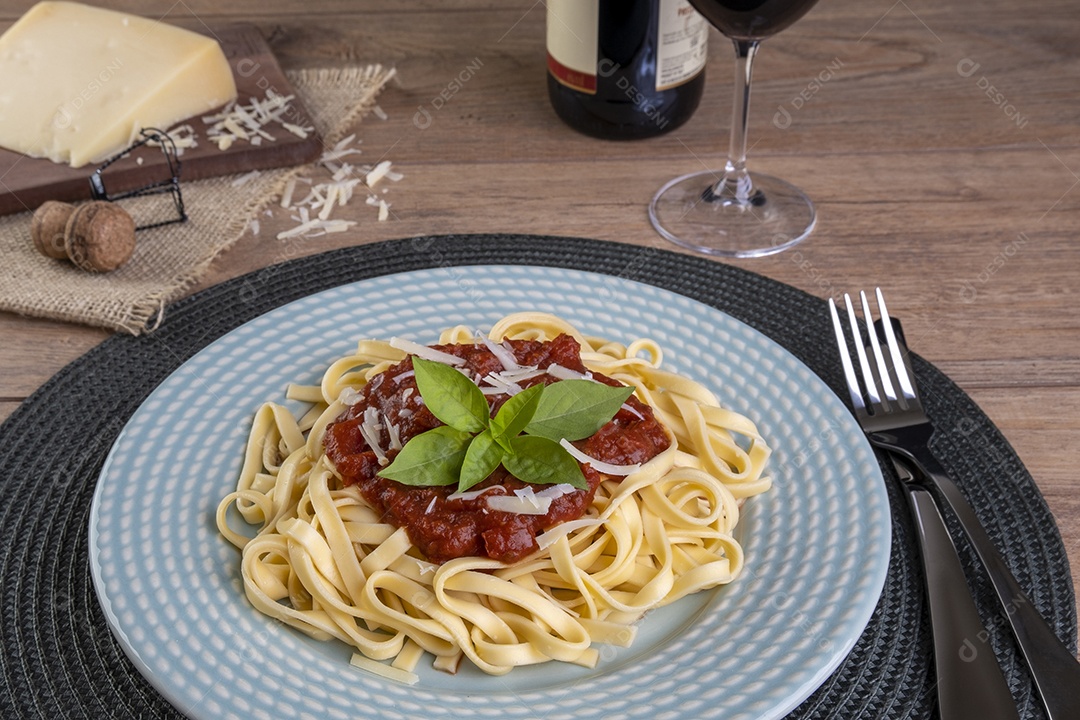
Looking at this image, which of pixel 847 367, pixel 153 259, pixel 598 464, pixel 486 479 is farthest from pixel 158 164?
pixel 847 367

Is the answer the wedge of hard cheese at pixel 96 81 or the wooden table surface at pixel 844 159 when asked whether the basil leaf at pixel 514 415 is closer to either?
the wooden table surface at pixel 844 159

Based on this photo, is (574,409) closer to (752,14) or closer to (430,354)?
(430,354)

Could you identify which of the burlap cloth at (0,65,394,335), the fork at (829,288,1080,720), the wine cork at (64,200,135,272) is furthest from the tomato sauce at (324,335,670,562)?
the wine cork at (64,200,135,272)

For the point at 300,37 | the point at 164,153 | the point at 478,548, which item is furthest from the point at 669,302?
the point at 300,37

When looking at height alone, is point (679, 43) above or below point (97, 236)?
above

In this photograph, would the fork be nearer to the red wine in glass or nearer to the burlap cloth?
the red wine in glass
